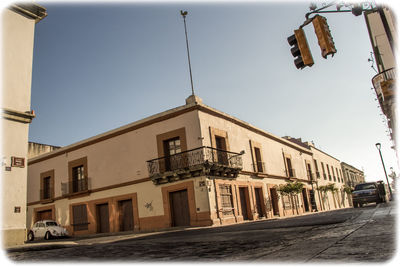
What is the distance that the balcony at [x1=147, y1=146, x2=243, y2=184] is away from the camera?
15852 mm

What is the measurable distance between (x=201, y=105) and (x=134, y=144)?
501 cm

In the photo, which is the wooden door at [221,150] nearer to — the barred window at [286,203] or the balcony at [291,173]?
the barred window at [286,203]

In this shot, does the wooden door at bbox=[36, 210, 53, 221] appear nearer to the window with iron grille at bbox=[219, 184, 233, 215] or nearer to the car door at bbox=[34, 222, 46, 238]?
the car door at bbox=[34, 222, 46, 238]

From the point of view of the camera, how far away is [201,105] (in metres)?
16.9

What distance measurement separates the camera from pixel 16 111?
10445 millimetres

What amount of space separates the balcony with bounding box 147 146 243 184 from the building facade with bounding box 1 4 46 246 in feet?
24.4

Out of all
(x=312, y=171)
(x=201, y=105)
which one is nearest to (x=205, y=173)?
(x=201, y=105)

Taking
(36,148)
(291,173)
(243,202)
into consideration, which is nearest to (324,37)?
(243,202)

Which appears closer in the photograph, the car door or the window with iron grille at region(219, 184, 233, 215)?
the window with iron grille at region(219, 184, 233, 215)

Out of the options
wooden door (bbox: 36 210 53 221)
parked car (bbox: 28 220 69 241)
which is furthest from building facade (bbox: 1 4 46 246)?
wooden door (bbox: 36 210 53 221)

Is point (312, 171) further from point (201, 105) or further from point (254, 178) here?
point (201, 105)

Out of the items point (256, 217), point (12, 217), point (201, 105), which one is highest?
point (201, 105)

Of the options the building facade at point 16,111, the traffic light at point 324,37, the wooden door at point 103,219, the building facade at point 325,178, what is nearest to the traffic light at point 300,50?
the traffic light at point 324,37

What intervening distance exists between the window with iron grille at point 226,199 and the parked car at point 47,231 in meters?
9.59
